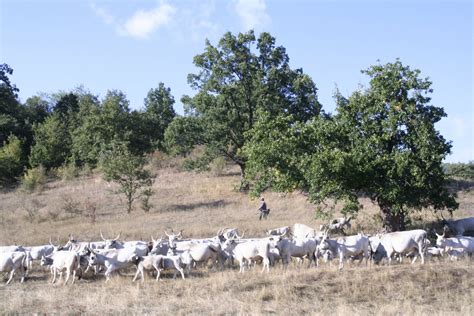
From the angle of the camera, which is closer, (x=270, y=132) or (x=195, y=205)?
(x=270, y=132)

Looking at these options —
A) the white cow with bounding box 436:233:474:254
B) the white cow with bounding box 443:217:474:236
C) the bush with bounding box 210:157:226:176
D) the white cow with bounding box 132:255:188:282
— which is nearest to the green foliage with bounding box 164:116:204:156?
the bush with bounding box 210:157:226:176

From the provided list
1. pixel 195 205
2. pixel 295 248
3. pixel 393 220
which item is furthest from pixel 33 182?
pixel 295 248

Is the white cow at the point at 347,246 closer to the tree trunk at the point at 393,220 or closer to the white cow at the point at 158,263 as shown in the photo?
the white cow at the point at 158,263

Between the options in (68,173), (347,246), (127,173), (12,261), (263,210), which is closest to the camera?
(12,261)

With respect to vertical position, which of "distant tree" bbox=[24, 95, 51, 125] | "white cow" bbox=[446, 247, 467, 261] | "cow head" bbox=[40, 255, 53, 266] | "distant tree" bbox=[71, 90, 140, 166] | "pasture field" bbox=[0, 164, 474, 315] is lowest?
"pasture field" bbox=[0, 164, 474, 315]

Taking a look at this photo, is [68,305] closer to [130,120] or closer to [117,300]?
[117,300]

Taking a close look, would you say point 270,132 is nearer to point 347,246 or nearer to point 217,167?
point 347,246

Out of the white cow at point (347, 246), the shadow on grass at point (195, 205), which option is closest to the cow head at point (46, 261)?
the white cow at point (347, 246)

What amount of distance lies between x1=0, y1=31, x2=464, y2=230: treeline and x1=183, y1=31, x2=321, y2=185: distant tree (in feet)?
0.27

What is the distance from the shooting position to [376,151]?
77.7ft

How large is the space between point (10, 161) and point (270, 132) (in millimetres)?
45577

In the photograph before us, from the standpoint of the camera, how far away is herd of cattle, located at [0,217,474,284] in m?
18.6

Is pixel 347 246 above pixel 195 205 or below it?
below

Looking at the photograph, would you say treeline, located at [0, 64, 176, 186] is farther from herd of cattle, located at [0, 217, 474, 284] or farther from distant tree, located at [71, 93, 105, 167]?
herd of cattle, located at [0, 217, 474, 284]
